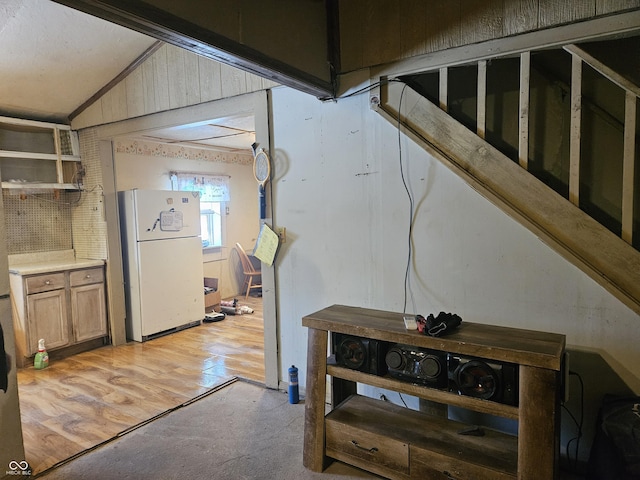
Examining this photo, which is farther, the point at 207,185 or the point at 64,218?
the point at 207,185

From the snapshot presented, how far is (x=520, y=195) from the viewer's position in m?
2.12

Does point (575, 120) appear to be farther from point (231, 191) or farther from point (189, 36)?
point (231, 191)

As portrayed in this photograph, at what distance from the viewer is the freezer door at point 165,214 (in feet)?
13.7

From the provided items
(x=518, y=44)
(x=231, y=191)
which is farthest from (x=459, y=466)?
(x=231, y=191)

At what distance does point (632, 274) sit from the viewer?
188cm

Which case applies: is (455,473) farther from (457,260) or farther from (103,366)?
(103,366)

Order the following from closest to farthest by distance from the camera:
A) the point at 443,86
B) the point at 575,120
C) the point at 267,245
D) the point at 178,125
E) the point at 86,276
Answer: the point at 575,120
the point at 443,86
the point at 267,245
the point at 178,125
the point at 86,276

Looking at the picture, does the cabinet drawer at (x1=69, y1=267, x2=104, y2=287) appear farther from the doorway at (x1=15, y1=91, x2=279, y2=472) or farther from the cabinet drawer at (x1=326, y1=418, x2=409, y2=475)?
the cabinet drawer at (x1=326, y1=418, x2=409, y2=475)

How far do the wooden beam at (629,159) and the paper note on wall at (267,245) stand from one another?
2000 mm

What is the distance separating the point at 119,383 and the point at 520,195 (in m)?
3.14

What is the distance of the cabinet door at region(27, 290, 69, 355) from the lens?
3.58 meters

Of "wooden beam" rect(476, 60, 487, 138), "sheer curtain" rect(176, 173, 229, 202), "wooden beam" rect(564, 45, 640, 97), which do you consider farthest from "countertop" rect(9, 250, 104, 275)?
"wooden beam" rect(564, 45, 640, 97)

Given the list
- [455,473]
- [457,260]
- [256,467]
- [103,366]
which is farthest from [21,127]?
[455,473]

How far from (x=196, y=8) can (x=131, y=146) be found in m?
3.53
